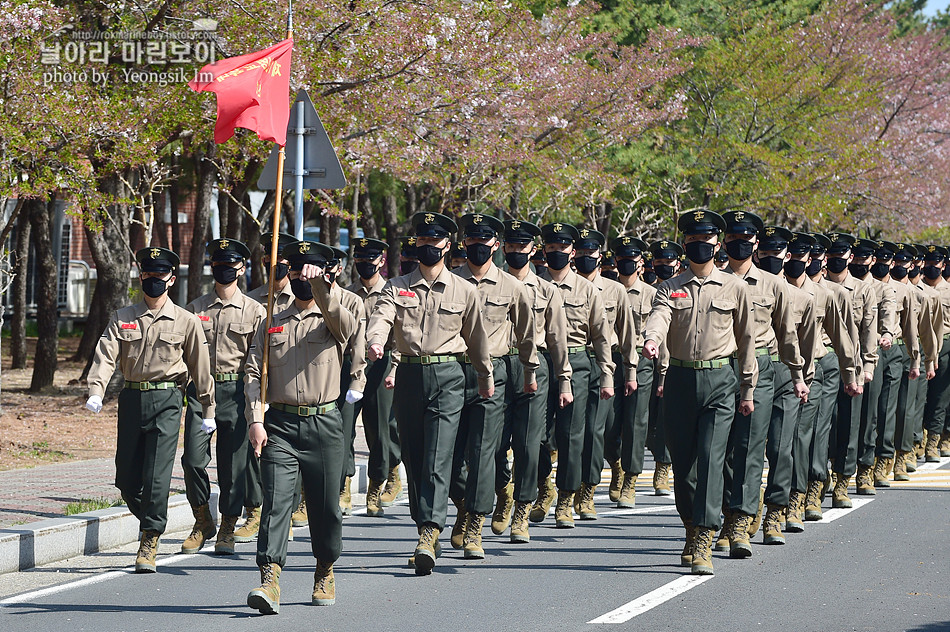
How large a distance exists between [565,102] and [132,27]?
8.05m

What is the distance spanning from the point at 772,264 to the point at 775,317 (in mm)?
635

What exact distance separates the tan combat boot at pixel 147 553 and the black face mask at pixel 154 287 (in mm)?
1559

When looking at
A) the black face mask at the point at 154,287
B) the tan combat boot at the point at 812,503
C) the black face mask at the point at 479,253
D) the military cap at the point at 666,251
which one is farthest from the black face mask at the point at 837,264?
the black face mask at the point at 154,287

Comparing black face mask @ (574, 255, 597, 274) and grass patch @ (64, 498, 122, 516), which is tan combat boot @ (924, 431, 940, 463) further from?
grass patch @ (64, 498, 122, 516)

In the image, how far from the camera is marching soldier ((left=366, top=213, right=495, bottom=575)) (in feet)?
28.6

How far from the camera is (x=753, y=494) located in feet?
30.3

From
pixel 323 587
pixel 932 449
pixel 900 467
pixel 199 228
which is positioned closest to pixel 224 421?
pixel 323 587

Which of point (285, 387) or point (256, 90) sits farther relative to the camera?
point (256, 90)

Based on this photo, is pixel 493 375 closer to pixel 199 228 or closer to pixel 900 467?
pixel 900 467

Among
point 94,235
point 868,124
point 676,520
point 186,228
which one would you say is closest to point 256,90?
point 676,520

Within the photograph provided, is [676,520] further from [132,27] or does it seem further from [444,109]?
[132,27]

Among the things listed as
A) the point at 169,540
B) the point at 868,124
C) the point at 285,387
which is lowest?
the point at 169,540

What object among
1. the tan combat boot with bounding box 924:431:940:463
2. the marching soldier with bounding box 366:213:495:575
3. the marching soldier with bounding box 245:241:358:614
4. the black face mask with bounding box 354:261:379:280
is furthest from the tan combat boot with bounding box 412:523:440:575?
the tan combat boot with bounding box 924:431:940:463

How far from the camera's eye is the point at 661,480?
42.9 feet
